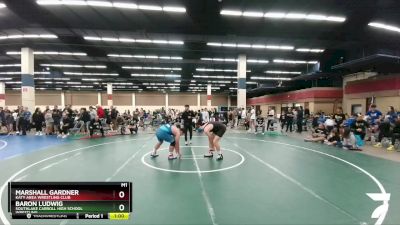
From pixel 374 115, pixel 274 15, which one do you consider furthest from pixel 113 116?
pixel 374 115

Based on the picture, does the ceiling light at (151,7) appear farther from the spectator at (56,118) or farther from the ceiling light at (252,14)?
the spectator at (56,118)

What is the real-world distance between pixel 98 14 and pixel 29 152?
7.71 metres

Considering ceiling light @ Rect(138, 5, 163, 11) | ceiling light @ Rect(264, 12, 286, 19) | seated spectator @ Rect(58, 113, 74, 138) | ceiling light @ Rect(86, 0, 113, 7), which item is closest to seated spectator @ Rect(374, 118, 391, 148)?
ceiling light @ Rect(264, 12, 286, 19)

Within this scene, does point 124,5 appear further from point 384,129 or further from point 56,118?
point 384,129

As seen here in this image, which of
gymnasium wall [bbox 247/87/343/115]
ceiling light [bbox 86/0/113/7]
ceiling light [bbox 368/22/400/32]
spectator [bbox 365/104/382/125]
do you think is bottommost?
spectator [bbox 365/104/382/125]

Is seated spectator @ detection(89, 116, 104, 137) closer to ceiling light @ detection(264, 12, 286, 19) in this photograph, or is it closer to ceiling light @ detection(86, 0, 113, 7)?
ceiling light @ detection(86, 0, 113, 7)

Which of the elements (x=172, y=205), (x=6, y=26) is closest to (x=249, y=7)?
(x=172, y=205)

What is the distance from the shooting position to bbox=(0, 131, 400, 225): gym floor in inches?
144

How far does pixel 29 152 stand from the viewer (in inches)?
355

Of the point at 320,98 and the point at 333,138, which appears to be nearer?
the point at 333,138

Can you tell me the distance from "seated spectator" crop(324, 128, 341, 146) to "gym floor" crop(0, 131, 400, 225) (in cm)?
173
